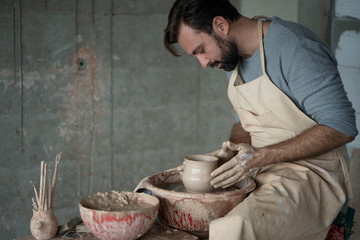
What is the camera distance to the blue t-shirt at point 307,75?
175cm

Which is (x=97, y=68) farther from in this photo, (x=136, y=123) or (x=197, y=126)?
(x=197, y=126)

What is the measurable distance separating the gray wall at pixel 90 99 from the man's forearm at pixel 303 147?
7.49ft

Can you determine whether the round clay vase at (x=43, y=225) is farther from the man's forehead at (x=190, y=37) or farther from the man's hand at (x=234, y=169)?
the man's forehead at (x=190, y=37)

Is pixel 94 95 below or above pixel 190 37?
below

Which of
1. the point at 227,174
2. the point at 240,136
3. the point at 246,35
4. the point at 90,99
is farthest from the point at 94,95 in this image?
the point at 227,174

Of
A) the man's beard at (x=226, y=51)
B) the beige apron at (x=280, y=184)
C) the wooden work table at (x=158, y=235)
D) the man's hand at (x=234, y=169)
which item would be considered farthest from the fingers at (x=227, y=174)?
the man's beard at (x=226, y=51)

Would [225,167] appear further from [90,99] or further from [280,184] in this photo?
[90,99]

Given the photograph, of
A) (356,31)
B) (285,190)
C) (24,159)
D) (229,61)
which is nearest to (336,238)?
(285,190)

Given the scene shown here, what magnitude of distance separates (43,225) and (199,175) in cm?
67

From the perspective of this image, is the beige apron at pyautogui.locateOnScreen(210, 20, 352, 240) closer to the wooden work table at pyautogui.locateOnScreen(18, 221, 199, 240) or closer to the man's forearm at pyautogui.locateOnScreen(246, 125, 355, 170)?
the man's forearm at pyautogui.locateOnScreen(246, 125, 355, 170)

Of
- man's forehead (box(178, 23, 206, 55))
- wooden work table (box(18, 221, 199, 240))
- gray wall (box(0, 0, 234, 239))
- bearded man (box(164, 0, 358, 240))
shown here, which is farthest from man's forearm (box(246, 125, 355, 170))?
gray wall (box(0, 0, 234, 239))

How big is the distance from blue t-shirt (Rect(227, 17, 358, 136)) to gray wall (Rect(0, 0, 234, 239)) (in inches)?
82.7

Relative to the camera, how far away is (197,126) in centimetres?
428

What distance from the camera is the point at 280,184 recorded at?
1.73 metres
